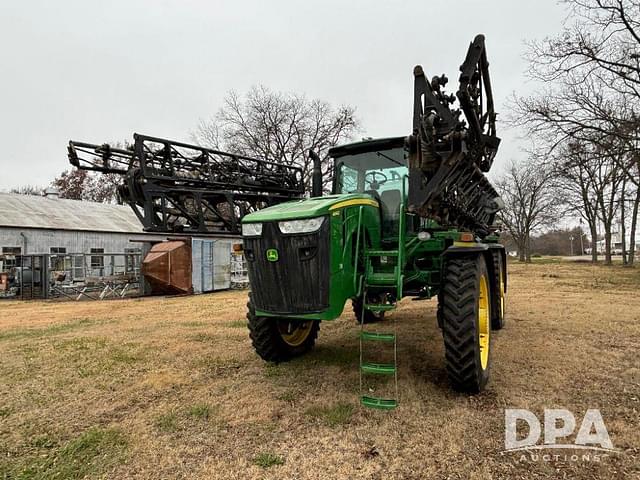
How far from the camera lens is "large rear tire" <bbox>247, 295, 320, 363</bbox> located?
504 cm

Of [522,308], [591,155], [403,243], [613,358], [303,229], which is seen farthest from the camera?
[591,155]

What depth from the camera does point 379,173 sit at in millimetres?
5434

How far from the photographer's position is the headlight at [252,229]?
4.32 meters

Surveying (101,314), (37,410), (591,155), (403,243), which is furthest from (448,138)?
(591,155)

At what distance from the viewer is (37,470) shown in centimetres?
304

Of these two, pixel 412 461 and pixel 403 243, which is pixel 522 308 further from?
pixel 412 461

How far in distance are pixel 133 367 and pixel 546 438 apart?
4.67m

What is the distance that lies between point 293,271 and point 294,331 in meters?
1.63

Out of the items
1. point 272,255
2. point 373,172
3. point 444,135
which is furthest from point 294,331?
point 444,135

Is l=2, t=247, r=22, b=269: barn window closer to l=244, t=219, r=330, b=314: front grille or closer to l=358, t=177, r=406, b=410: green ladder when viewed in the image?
l=244, t=219, r=330, b=314: front grille

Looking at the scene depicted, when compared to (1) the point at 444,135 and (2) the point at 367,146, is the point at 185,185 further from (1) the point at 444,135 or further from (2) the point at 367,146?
(1) the point at 444,135

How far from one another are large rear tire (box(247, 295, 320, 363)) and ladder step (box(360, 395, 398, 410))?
144 centimetres

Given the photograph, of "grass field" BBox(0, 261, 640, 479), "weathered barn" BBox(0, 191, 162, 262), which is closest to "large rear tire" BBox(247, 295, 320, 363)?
"grass field" BBox(0, 261, 640, 479)

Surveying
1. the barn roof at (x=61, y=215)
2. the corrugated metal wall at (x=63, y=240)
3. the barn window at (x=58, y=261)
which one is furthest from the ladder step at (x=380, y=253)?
the corrugated metal wall at (x=63, y=240)
